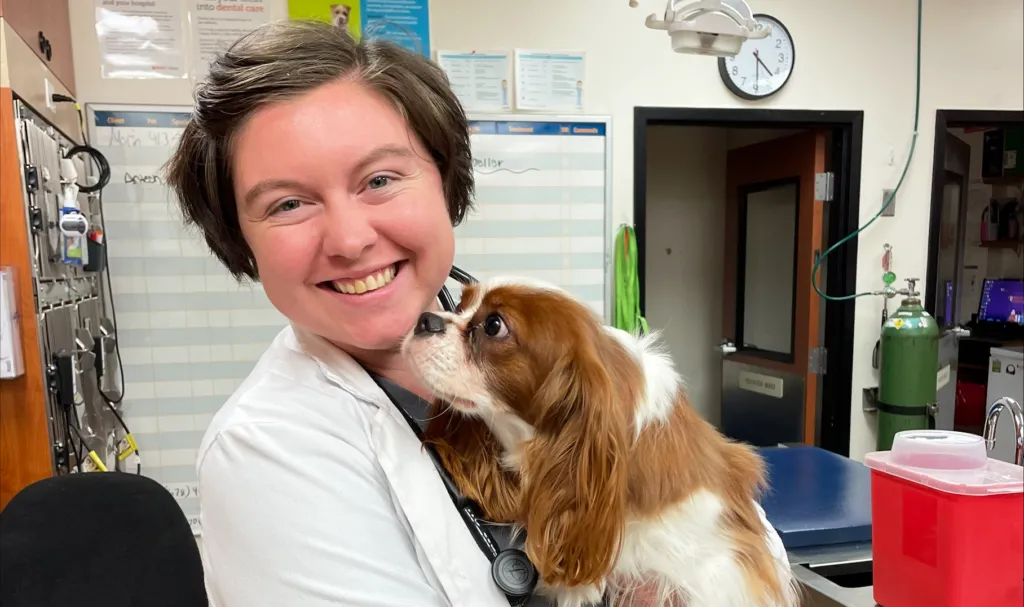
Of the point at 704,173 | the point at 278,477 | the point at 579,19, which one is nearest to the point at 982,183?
Answer: the point at 704,173

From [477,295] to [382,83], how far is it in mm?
398

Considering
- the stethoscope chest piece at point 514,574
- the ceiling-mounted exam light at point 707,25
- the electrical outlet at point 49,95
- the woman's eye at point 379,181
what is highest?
the ceiling-mounted exam light at point 707,25

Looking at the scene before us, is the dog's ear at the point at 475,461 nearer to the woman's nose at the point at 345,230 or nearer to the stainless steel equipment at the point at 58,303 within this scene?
the woman's nose at the point at 345,230

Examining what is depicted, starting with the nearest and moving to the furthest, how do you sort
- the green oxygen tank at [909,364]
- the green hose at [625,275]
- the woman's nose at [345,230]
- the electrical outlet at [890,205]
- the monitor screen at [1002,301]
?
the woman's nose at [345,230] < the green hose at [625,275] < the green oxygen tank at [909,364] < the electrical outlet at [890,205] < the monitor screen at [1002,301]

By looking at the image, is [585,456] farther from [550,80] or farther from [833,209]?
[833,209]

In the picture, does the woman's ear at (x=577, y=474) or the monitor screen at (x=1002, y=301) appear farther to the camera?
the monitor screen at (x=1002, y=301)

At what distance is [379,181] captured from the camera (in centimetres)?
92

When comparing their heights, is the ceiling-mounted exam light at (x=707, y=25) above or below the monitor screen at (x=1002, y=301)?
above

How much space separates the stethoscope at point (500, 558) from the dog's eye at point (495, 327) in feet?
0.76

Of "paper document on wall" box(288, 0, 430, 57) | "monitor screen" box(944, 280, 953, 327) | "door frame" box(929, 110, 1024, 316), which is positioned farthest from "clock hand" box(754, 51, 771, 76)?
"monitor screen" box(944, 280, 953, 327)

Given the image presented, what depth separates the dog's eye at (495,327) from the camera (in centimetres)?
105

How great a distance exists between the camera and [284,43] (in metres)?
0.91

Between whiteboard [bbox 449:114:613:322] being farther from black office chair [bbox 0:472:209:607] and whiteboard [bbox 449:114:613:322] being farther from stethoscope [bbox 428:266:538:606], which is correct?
stethoscope [bbox 428:266:538:606]

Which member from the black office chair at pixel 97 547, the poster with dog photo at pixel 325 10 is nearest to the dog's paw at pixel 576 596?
the black office chair at pixel 97 547
